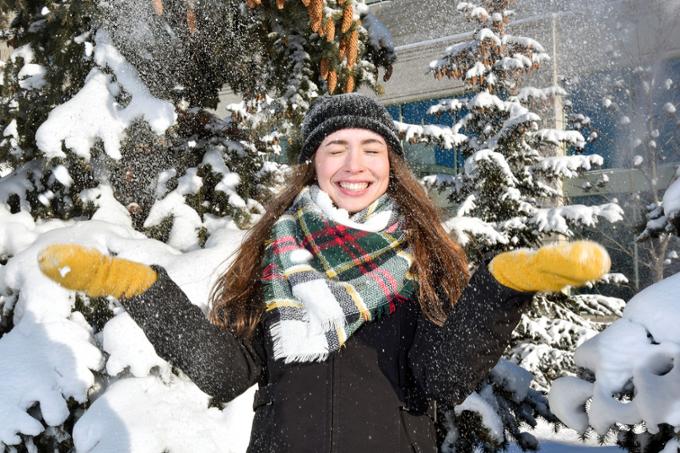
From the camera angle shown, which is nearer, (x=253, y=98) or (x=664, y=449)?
(x=664, y=449)

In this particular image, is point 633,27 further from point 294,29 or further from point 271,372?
point 271,372

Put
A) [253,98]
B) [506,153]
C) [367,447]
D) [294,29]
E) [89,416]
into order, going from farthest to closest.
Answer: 1. [506,153]
2. [253,98]
3. [294,29]
4. [89,416]
5. [367,447]

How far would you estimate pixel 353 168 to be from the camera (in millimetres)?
2201

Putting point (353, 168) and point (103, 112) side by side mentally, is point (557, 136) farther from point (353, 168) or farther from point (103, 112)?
point (353, 168)

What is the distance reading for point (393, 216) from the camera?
2.21 metres

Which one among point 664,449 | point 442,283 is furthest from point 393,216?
point 664,449

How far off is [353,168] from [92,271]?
2.81 ft

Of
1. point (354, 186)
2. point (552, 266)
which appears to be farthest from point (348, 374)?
point (552, 266)

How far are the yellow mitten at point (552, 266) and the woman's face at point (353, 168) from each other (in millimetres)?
689

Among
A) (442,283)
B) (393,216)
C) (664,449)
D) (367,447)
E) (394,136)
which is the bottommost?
(664,449)

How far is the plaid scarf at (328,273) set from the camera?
6.42ft

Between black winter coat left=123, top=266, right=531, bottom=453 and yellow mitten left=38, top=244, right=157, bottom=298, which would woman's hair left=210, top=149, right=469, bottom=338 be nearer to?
black winter coat left=123, top=266, right=531, bottom=453

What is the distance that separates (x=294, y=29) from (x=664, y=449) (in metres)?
3.29

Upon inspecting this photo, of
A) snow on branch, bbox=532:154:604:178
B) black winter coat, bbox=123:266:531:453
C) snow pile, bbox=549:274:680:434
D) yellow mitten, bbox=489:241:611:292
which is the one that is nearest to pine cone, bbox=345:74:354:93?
black winter coat, bbox=123:266:531:453
